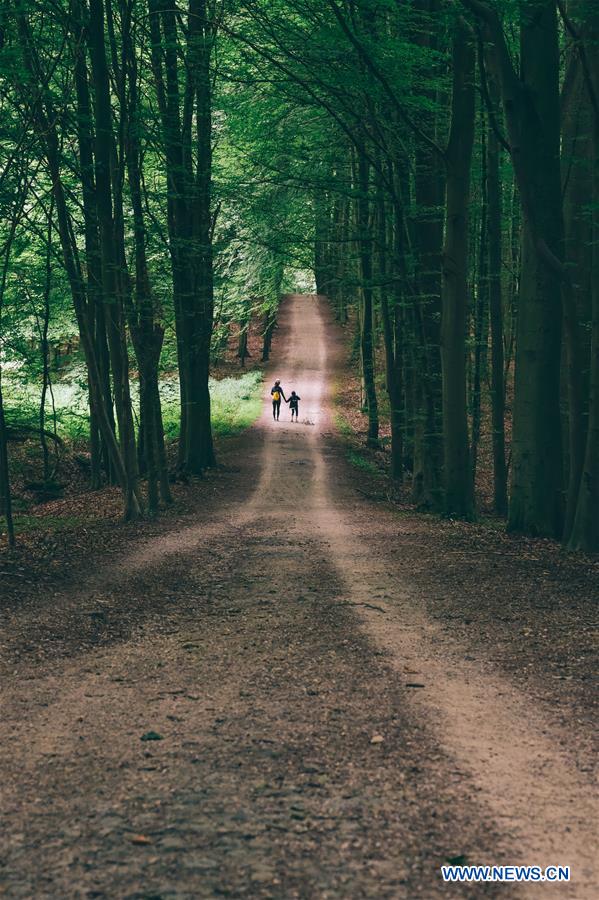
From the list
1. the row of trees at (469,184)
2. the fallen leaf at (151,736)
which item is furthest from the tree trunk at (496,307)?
the fallen leaf at (151,736)

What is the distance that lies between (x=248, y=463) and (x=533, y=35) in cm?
1799

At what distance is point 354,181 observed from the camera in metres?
15.4

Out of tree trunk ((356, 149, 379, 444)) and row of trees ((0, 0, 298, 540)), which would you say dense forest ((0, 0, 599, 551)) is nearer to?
row of trees ((0, 0, 298, 540))

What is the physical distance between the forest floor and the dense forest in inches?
138

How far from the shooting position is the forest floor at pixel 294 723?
3.89m

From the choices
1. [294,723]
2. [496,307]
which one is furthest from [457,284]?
[294,723]

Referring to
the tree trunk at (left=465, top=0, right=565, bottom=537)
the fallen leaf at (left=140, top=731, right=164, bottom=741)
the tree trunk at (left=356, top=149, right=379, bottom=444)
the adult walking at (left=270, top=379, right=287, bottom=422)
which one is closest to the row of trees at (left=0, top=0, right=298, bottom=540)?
the tree trunk at (left=356, top=149, right=379, bottom=444)

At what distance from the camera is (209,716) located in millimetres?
5902

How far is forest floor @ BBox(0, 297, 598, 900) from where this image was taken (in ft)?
12.8

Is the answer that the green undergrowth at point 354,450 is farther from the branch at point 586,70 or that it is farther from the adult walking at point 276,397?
the branch at point 586,70

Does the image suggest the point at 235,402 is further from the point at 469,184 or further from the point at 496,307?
the point at 469,184

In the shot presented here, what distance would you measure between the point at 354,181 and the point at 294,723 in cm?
1173

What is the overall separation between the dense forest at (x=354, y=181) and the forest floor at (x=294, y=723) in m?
3.49

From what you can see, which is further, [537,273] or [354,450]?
[354,450]
